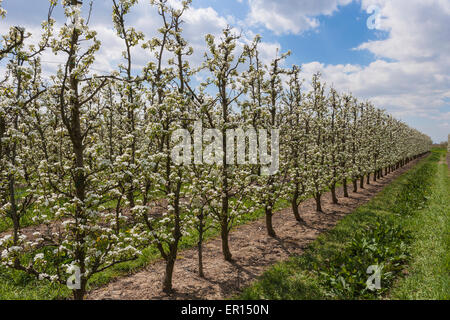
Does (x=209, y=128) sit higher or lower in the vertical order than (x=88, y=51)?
lower

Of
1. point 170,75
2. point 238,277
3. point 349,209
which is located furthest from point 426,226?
point 170,75

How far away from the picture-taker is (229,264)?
10.1 metres

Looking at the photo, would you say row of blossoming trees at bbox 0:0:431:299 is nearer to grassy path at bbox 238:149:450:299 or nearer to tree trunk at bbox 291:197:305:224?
tree trunk at bbox 291:197:305:224

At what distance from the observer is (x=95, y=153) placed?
209 inches
